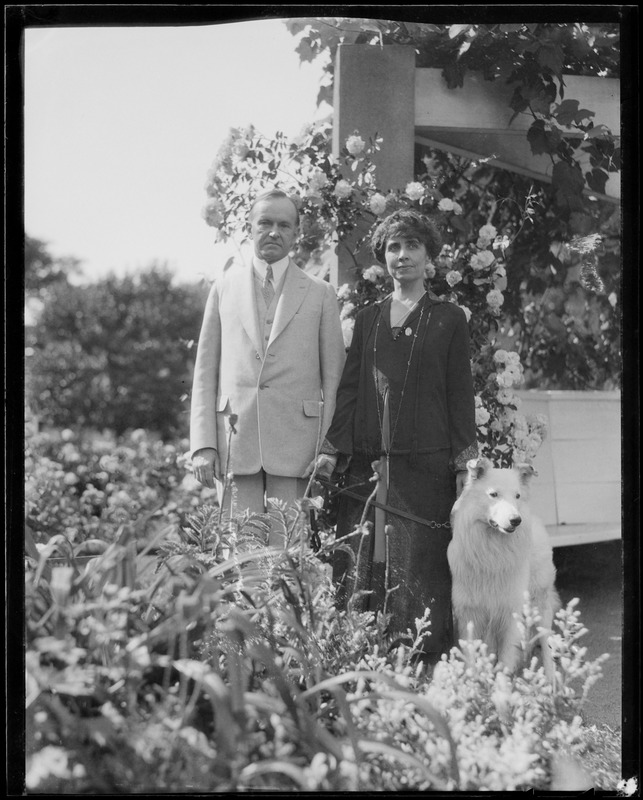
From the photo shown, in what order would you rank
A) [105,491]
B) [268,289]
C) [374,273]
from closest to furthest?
1. [268,289]
2. [374,273]
3. [105,491]

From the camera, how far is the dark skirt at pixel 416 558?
Answer: 10.8 feet

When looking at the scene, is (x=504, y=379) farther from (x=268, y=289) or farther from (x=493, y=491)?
(x=268, y=289)

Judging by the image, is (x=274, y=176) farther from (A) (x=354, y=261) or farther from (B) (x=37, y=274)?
(B) (x=37, y=274)

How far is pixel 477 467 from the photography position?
3.15 m

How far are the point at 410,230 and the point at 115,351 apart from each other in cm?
1982

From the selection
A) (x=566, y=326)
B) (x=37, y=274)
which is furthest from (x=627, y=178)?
(x=37, y=274)

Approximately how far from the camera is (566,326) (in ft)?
20.9

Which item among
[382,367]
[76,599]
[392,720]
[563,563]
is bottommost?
[563,563]

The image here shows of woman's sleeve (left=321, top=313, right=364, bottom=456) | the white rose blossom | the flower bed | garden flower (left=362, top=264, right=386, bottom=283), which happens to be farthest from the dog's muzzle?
garden flower (left=362, top=264, right=386, bottom=283)

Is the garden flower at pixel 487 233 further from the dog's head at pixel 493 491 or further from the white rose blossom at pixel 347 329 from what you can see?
the dog's head at pixel 493 491

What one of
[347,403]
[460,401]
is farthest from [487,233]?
[347,403]

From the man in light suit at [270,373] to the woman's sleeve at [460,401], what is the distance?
501 millimetres

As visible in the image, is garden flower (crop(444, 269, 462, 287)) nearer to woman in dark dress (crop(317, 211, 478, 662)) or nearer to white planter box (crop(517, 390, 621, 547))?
woman in dark dress (crop(317, 211, 478, 662))

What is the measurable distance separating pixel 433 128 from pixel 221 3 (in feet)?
6.91
